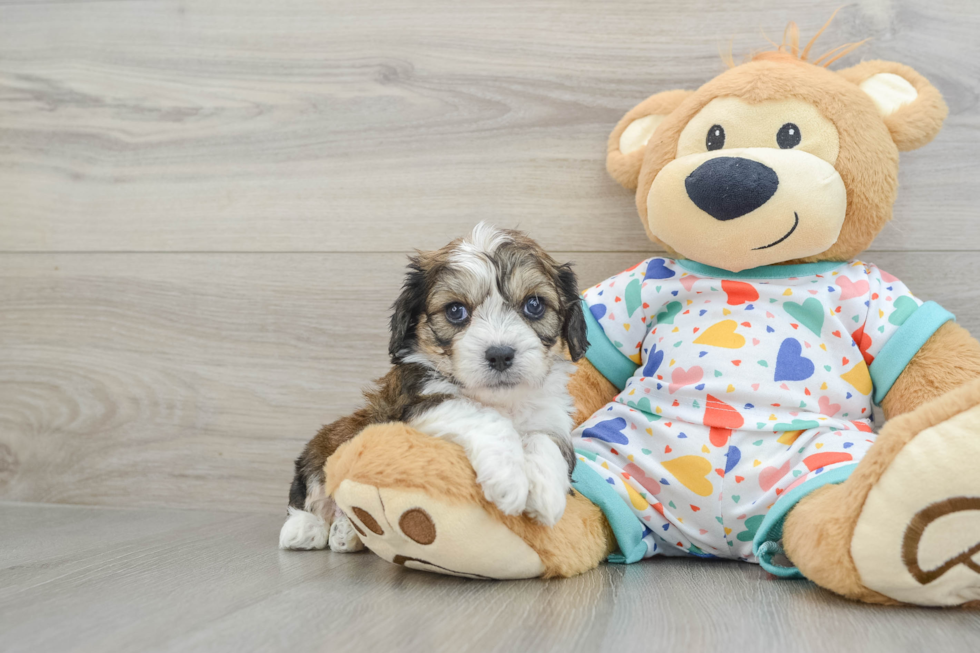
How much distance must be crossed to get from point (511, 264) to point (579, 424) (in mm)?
465

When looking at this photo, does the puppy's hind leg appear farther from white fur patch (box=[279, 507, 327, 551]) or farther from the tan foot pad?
the tan foot pad

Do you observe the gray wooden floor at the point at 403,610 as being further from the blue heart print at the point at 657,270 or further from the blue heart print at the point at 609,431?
the blue heart print at the point at 657,270

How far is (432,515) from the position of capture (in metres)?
1.29

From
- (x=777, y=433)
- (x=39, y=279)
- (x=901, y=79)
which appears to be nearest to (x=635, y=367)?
(x=777, y=433)

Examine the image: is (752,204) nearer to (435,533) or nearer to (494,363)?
(494,363)

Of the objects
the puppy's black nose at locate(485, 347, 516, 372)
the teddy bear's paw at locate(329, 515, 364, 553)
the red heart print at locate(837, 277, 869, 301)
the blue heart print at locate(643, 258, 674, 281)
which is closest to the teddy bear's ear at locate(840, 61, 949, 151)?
the red heart print at locate(837, 277, 869, 301)

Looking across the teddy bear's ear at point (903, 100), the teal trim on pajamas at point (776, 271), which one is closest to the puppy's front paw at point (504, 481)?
the teal trim on pajamas at point (776, 271)

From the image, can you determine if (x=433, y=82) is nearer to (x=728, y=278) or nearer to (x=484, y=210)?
(x=484, y=210)

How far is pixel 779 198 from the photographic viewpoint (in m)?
1.54

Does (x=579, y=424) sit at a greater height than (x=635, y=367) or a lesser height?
lesser

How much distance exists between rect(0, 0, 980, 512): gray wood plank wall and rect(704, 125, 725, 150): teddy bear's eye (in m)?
0.42

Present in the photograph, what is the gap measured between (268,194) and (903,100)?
1.67 metres

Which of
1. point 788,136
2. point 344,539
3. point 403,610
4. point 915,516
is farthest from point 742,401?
point 344,539

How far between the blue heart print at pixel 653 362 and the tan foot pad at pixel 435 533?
1.74ft
